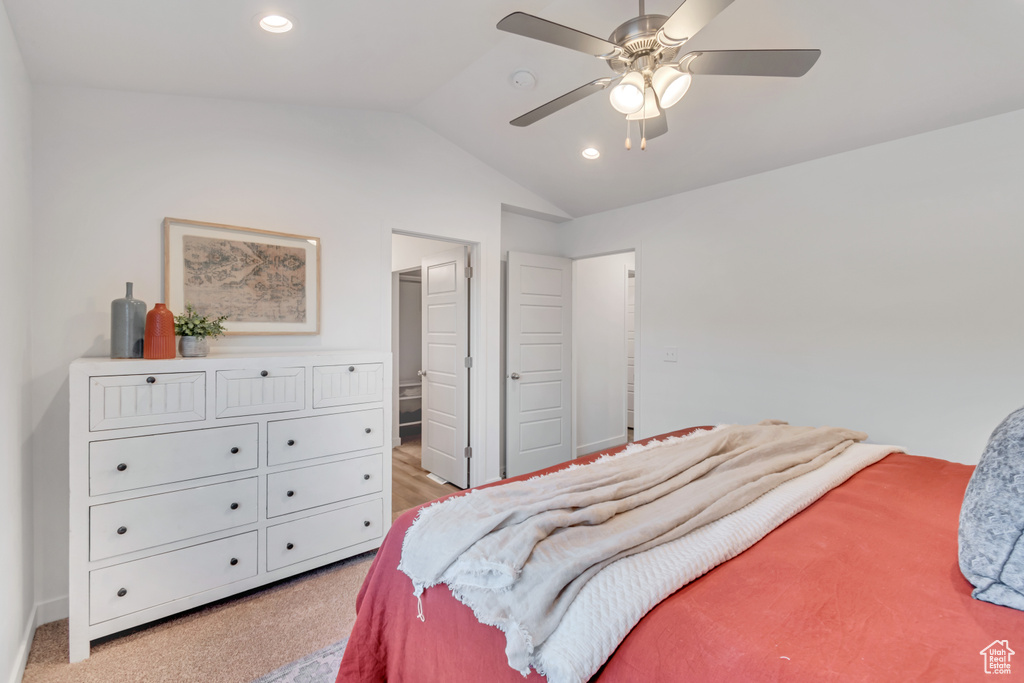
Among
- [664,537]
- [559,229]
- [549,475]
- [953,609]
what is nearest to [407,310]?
[559,229]

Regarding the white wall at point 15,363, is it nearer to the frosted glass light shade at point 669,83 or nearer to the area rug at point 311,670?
the area rug at point 311,670

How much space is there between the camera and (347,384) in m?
2.55

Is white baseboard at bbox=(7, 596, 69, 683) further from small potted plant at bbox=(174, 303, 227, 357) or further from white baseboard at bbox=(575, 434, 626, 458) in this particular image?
white baseboard at bbox=(575, 434, 626, 458)

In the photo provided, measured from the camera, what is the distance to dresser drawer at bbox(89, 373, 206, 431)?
1869 millimetres

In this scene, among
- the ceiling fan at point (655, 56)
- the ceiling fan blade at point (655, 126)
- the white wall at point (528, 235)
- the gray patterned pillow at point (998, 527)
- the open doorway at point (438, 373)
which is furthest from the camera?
the white wall at point (528, 235)

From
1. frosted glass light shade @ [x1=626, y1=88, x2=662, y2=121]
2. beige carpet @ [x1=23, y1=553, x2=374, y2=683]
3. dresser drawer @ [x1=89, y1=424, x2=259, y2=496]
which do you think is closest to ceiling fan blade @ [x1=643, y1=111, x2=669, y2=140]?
frosted glass light shade @ [x1=626, y1=88, x2=662, y2=121]

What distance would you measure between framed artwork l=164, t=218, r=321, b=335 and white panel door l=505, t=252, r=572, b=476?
5.87ft

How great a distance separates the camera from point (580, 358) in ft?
15.8

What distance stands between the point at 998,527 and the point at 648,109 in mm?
1628

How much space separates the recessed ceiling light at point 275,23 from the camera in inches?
71.7

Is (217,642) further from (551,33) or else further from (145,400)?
(551,33)

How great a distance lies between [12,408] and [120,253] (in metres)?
0.87

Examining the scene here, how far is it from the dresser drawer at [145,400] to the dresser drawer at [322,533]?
2.40 feet

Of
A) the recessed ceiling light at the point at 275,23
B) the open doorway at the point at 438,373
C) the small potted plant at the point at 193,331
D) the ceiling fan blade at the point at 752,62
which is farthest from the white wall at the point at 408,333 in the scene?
the ceiling fan blade at the point at 752,62
